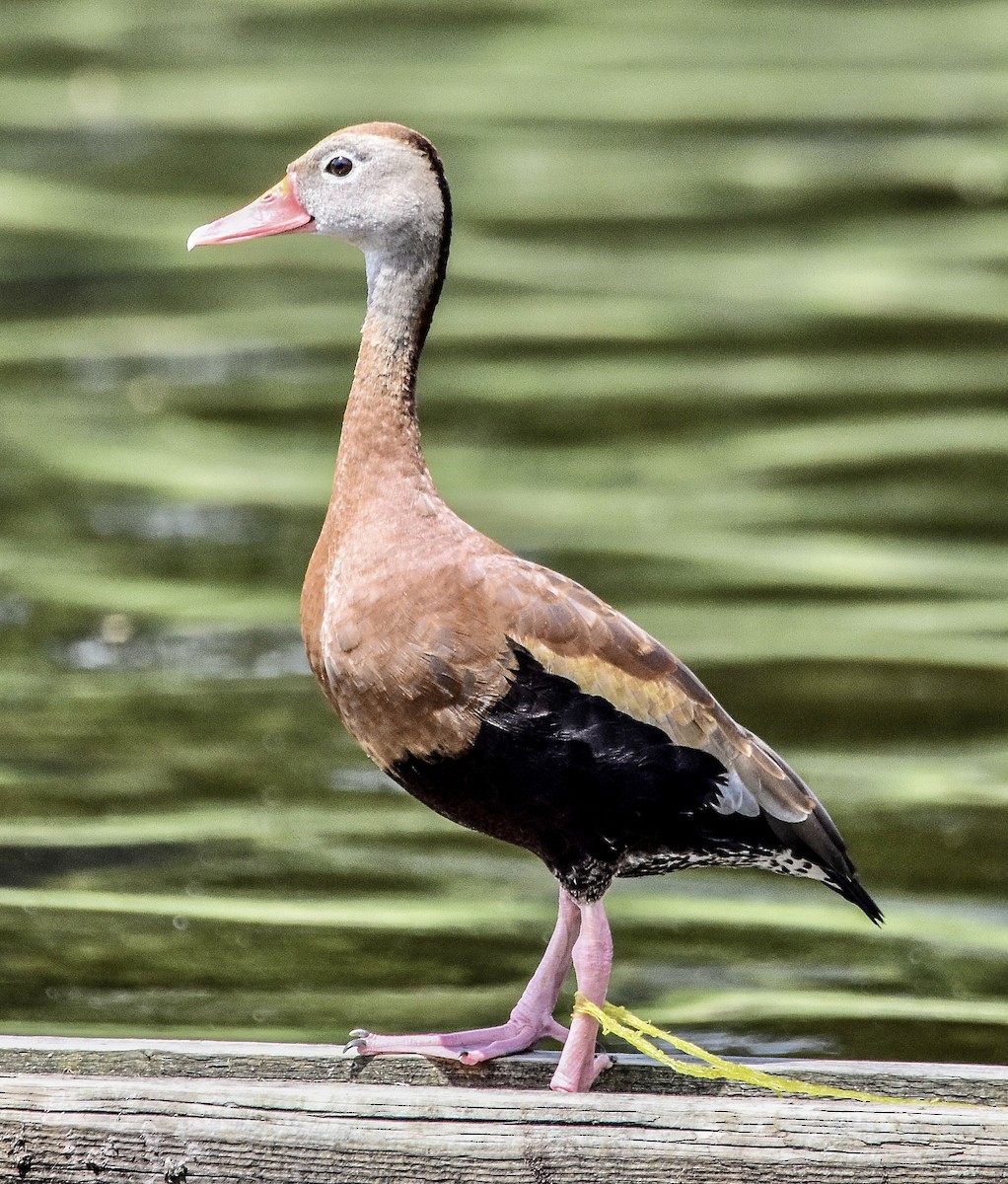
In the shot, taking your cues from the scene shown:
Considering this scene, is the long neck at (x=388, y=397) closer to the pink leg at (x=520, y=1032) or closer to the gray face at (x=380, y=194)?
the gray face at (x=380, y=194)

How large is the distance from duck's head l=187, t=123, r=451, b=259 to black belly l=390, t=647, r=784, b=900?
92 cm

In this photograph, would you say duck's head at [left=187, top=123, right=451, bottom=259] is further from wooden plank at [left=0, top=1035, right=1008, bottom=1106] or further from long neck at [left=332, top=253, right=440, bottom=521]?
wooden plank at [left=0, top=1035, right=1008, bottom=1106]

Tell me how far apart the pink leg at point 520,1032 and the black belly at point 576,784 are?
0.32 m

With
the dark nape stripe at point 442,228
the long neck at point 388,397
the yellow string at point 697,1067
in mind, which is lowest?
the yellow string at point 697,1067

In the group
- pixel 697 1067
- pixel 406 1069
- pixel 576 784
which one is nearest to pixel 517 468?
pixel 406 1069

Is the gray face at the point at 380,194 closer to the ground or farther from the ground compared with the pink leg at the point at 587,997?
farther from the ground

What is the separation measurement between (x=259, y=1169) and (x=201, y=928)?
9.84 feet

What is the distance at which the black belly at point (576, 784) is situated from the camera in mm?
4371

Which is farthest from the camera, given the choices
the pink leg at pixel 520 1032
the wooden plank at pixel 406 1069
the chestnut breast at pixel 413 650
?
the pink leg at pixel 520 1032

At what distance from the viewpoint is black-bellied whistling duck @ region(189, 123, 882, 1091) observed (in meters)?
4.36

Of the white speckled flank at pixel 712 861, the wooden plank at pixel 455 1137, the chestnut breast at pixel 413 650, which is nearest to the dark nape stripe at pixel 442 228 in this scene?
the chestnut breast at pixel 413 650

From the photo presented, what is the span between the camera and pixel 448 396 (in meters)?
12.8

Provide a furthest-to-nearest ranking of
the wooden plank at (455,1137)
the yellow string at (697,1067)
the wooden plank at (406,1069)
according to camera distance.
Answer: the wooden plank at (406,1069) < the yellow string at (697,1067) < the wooden plank at (455,1137)

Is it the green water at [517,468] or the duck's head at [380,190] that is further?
the green water at [517,468]
